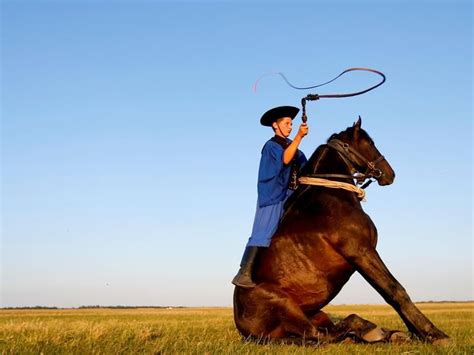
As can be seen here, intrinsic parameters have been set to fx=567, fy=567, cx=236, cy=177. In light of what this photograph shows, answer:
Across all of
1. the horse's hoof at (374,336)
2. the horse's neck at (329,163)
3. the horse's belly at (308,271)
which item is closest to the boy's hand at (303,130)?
the horse's neck at (329,163)

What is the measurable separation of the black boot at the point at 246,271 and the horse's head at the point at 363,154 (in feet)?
6.53

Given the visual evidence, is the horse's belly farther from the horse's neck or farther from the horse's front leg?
the horse's neck

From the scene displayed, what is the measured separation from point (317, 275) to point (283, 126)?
2350 millimetres

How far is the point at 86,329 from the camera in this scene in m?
8.27

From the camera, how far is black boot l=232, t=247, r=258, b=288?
7.77 m

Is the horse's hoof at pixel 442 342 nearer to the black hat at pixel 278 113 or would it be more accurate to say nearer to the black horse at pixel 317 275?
the black horse at pixel 317 275

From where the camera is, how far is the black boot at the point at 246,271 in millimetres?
7766

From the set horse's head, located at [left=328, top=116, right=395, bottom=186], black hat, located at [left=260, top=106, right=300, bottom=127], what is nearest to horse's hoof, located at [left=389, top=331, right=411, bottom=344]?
horse's head, located at [left=328, top=116, right=395, bottom=186]

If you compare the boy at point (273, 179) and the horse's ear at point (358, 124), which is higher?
the horse's ear at point (358, 124)

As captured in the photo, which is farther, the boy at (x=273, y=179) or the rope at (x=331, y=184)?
the rope at (x=331, y=184)

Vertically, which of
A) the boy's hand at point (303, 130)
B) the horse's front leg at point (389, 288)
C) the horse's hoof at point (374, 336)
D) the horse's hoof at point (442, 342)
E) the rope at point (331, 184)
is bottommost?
the horse's hoof at point (442, 342)

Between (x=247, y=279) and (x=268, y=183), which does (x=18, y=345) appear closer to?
(x=247, y=279)

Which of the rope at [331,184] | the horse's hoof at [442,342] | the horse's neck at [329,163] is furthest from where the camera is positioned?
the horse's neck at [329,163]

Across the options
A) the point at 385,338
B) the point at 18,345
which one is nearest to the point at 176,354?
the point at 18,345
